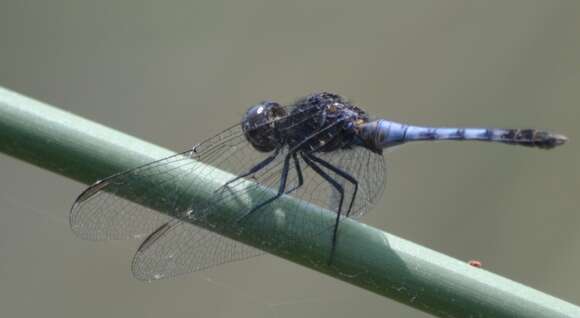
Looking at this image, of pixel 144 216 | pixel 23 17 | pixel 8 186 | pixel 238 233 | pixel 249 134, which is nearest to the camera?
pixel 238 233

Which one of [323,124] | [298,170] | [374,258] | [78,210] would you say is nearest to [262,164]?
[298,170]

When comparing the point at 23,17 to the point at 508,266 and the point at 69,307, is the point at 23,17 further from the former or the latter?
the point at 508,266

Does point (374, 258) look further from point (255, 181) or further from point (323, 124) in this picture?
point (323, 124)

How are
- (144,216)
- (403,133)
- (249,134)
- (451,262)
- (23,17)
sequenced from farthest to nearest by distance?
(23,17), (249,134), (403,133), (144,216), (451,262)

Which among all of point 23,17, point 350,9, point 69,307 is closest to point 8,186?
point 69,307

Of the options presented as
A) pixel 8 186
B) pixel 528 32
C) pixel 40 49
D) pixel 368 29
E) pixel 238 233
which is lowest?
pixel 8 186

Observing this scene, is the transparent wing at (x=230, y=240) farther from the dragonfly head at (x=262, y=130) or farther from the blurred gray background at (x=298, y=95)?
the blurred gray background at (x=298, y=95)
